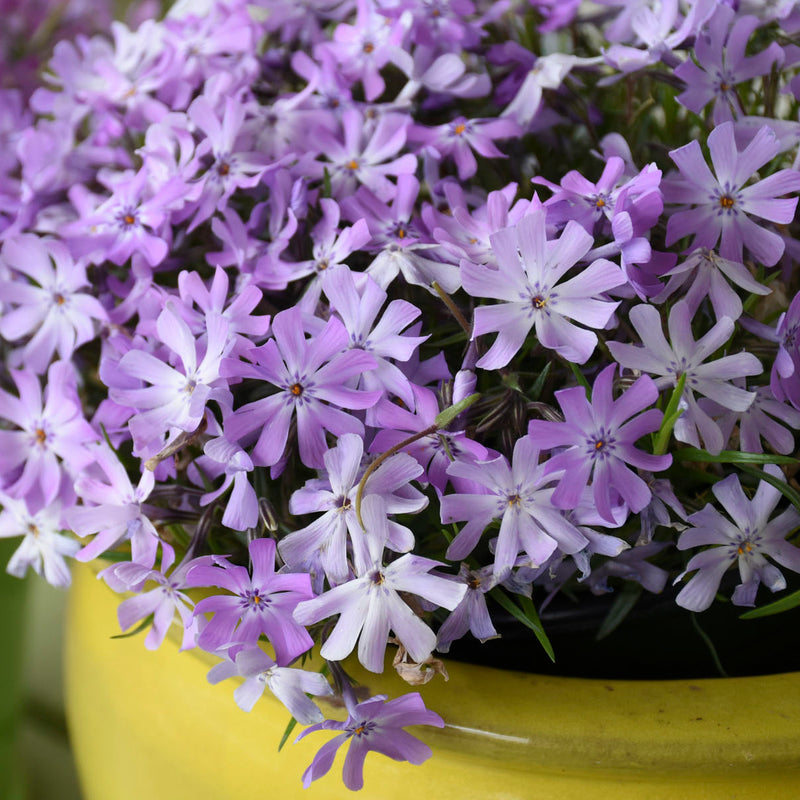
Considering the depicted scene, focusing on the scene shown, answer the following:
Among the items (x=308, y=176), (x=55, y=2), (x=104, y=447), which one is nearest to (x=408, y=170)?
(x=308, y=176)

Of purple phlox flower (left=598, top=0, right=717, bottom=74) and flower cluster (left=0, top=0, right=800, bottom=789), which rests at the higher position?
purple phlox flower (left=598, top=0, right=717, bottom=74)

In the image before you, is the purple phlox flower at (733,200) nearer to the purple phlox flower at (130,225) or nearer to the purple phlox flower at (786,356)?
the purple phlox flower at (786,356)

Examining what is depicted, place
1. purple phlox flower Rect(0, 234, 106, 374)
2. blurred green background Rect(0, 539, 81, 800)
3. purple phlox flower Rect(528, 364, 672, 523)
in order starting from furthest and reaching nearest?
blurred green background Rect(0, 539, 81, 800) < purple phlox flower Rect(0, 234, 106, 374) < purple phlox flower Rect(528, 364, 672, 523)

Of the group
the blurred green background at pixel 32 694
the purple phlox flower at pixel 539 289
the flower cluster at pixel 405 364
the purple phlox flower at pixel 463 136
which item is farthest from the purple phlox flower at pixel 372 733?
the blurred green background at pixel 32 694

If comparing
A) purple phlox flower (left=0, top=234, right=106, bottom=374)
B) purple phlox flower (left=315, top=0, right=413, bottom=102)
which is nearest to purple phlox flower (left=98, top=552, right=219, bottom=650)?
purple phlox flower (left=0, top=234, right=106, bottom=374)

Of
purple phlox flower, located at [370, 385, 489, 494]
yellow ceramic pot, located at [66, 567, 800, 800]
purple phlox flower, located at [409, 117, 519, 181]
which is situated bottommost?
yellow ceramic pot, located at [66, 567, 800, 800]

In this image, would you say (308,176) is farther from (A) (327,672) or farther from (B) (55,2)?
(B) (55,2)

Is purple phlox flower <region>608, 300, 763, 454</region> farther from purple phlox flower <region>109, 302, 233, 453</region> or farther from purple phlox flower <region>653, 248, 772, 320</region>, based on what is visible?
purple phlox flower <region>109, 302, 233, 453</region>
